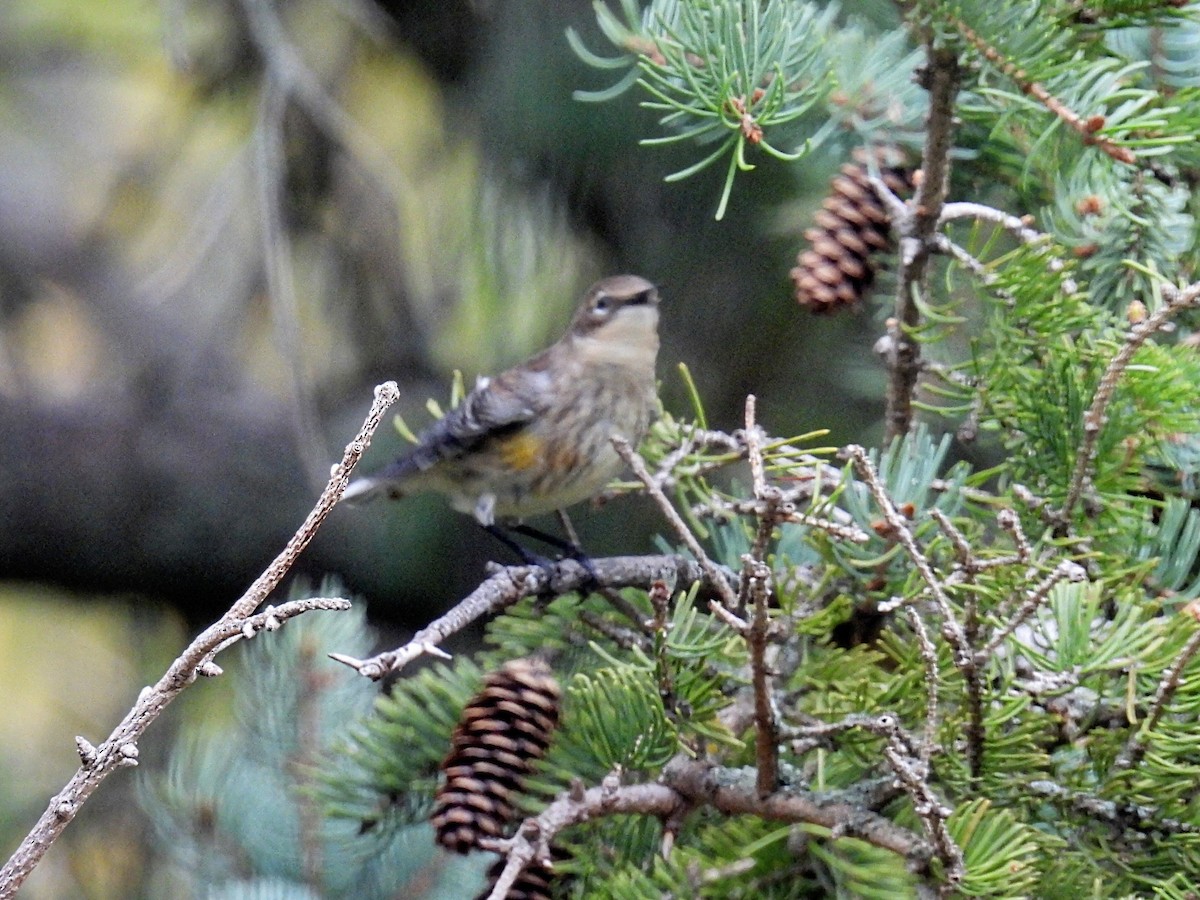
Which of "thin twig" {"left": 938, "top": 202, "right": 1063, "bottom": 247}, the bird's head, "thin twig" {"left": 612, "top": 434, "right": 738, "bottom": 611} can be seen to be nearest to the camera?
"thin twig" {"left": 612, "top": 434, "right": 738, "bottom": 611}

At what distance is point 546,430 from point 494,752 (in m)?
1.20

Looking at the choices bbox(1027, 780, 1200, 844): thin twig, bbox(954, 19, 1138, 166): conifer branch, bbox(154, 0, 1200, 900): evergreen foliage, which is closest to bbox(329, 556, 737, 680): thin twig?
bbox(154, 0, 1200, 900): evergreen foliage

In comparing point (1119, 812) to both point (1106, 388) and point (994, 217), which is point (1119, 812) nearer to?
point (1106, 388)

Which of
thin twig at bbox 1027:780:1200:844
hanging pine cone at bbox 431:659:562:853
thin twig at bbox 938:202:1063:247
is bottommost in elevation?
hanging pine cone at bbox 431:659:562:853

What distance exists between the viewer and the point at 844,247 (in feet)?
5.08

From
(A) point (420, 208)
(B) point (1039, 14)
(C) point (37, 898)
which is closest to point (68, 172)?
(A) point (420, 208)

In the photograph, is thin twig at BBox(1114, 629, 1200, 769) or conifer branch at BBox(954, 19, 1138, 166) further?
conifer branch at BBox(954, 19, 1138, 166)

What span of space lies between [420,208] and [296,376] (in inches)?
22.1

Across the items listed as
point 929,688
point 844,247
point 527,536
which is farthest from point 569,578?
point 527,536

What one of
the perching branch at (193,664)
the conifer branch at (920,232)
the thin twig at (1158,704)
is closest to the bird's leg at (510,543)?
the conifer branch at (920,232)

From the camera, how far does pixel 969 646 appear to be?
98 centimetres

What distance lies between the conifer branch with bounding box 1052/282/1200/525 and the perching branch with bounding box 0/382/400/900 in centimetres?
61

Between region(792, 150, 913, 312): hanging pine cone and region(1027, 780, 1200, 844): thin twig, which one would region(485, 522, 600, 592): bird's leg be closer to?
region(792, 150, 913, 312): hanging pine cone

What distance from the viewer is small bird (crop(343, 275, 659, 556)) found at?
2256mm
